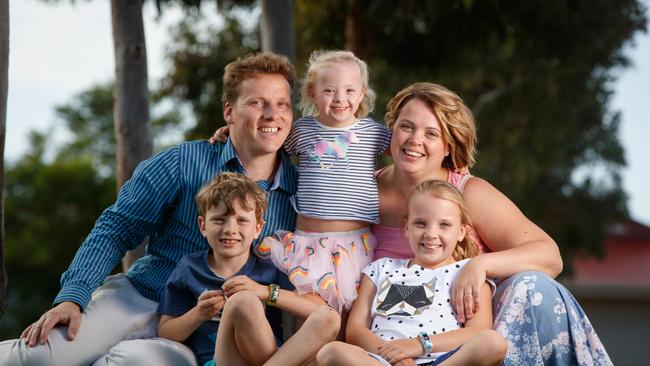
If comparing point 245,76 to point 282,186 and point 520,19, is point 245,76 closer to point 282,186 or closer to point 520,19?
point 282,186

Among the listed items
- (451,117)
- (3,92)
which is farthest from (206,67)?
(451,117)

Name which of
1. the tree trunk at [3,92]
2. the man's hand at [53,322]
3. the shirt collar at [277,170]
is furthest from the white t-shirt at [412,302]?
the tree trunk at [3,92]

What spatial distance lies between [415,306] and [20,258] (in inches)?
782

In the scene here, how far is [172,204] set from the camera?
178 inches

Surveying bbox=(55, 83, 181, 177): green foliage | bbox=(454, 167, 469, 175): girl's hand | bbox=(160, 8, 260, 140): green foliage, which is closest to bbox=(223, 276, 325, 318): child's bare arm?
bbox=(454, 167, 469, 175): girl's hand

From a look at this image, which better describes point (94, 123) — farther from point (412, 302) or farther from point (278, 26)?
point (412, 302)

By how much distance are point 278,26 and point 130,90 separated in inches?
44.0

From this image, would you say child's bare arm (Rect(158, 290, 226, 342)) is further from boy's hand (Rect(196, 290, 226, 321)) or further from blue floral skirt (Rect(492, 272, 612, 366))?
blue floral skirt (Rect(492, 272, 612, 366))

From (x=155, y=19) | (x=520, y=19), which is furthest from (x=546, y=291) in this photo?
(x=520, y=19)

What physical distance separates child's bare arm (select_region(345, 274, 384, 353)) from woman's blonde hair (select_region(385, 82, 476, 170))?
699 millimetres

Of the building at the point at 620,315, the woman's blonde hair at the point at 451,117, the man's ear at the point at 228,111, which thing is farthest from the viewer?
the building at the point at 620,315

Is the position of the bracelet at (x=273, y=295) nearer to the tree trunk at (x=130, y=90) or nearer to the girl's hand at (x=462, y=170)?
the girl's hand at (x=462, y=170)

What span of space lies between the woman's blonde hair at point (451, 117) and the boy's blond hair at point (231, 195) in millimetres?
749

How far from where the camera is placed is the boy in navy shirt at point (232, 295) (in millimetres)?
3674
